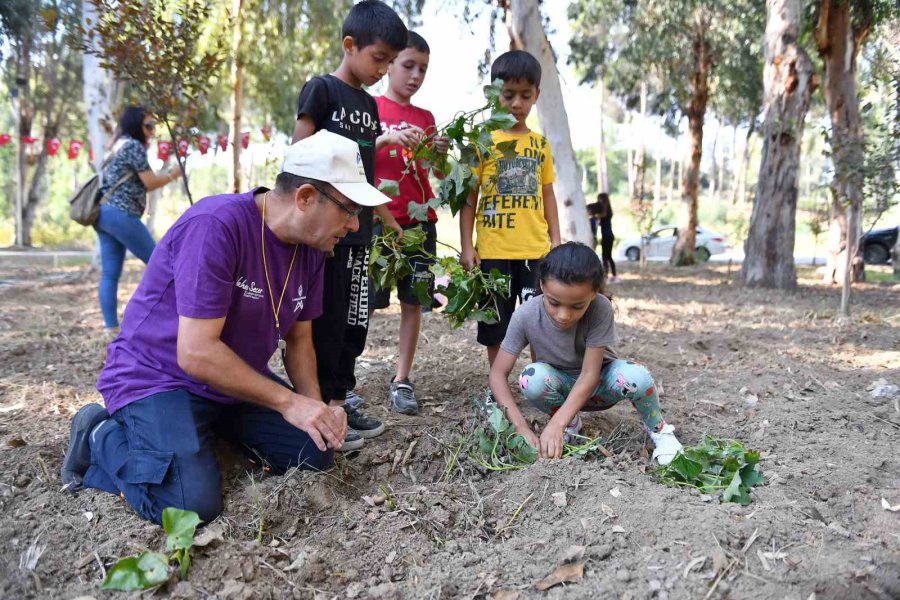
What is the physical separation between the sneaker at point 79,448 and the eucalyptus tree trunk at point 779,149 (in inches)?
334

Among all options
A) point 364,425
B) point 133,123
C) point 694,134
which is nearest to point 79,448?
point 364,425

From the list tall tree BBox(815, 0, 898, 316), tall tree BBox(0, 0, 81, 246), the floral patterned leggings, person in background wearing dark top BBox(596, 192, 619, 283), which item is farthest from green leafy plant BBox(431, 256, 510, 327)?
tall tree BBox(0, 0, 81, 246)

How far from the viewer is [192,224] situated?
2102 millimetres

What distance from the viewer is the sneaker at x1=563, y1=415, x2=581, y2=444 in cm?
279

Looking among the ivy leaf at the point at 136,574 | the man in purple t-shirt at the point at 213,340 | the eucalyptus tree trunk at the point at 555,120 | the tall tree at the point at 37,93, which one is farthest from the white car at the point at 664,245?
the ivy leaf at the point at 136,574

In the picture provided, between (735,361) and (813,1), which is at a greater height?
(813,1)

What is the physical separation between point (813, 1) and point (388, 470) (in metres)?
10.1

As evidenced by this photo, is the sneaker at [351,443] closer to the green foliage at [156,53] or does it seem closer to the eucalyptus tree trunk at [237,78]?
the green foliage at [156,53]

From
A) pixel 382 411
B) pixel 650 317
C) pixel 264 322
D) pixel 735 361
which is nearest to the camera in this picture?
pixel 264 322

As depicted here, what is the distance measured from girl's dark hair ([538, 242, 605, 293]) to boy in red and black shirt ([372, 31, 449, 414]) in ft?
2.50

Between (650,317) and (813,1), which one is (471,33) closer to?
(650,317)

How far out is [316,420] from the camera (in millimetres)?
2131

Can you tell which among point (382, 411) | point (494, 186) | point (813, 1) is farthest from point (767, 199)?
point (382, 411)

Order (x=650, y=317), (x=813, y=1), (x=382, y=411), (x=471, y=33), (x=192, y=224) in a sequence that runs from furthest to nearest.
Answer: (x=813, y=1) → (x=471, y=33) → (x=650, y=317) → (x=382, y=411) → (x=192, y=224)
